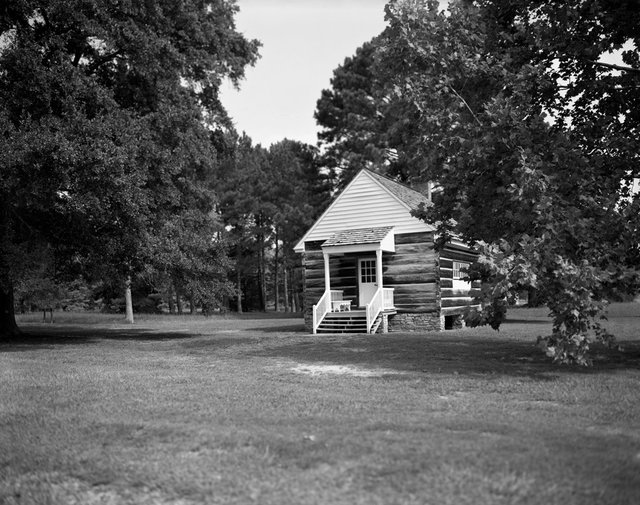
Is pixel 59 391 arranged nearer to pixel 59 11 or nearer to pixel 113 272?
pixel 113 272

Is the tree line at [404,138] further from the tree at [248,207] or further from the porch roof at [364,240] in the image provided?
the tree at [248,207]

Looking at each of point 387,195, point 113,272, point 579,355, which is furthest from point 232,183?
point 579,355

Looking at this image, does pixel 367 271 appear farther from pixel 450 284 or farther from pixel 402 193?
pixel 402 193

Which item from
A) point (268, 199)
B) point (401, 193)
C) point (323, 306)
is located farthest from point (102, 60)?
point (268, 199)

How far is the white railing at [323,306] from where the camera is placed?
71.3ft

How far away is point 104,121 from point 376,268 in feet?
37.4

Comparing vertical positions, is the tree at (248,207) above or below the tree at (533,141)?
above

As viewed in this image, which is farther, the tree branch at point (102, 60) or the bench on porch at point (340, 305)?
the bench on porch at point (340, 305)

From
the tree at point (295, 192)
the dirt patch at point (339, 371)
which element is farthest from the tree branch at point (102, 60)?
the tree at point (295, 192)

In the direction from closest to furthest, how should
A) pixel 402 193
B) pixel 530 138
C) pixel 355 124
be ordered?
pixel 530 138
pixel 402 193
pixel 355 124

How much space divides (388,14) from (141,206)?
7.87 meters

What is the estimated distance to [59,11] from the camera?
15.3 m

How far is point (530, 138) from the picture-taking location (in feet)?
31.5

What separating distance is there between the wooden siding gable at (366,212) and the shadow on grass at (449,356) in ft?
20.7
